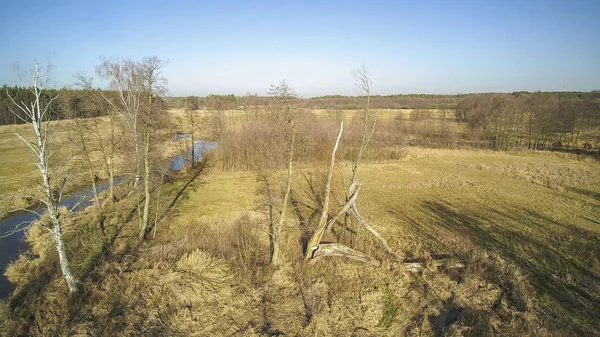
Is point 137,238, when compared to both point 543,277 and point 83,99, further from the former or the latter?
point 543,277

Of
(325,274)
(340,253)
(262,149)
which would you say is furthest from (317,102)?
(325,274)

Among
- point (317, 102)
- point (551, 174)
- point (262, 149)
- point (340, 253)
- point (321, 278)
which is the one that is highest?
point (317, 102)

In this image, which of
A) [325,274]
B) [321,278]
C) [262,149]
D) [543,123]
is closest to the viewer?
[321,278]

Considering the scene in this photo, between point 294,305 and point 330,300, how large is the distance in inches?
47.9

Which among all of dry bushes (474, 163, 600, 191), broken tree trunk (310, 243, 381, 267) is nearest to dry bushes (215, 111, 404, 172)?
broken tree trunk (310, 243, 381, 267)

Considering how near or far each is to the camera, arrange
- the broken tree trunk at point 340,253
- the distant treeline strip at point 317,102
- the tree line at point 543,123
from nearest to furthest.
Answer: the broken tree trunk at point 340,253 < the distant treeline strip at point 317,102 < the tree line at point 543,123

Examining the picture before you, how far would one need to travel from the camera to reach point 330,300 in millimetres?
9320

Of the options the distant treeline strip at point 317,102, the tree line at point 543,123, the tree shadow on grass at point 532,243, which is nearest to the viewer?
the tree shadow on grass at point 532,243

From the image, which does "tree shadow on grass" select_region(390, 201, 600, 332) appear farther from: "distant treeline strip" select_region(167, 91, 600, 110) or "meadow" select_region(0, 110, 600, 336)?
"distant treeline strip" select_region(167, 91, 600, 110)

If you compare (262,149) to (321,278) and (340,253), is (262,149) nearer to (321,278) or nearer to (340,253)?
(340,253)

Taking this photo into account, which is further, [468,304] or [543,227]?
[543,227]

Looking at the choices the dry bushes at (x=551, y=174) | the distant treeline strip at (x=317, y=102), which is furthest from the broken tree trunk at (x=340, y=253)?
the dry bushes at (x=551, y=174)

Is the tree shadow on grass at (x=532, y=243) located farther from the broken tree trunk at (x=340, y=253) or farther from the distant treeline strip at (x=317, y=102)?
the distant treeline strip at (x=317, y=102)

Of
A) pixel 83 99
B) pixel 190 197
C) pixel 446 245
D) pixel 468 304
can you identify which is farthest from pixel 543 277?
pixel 83 99
